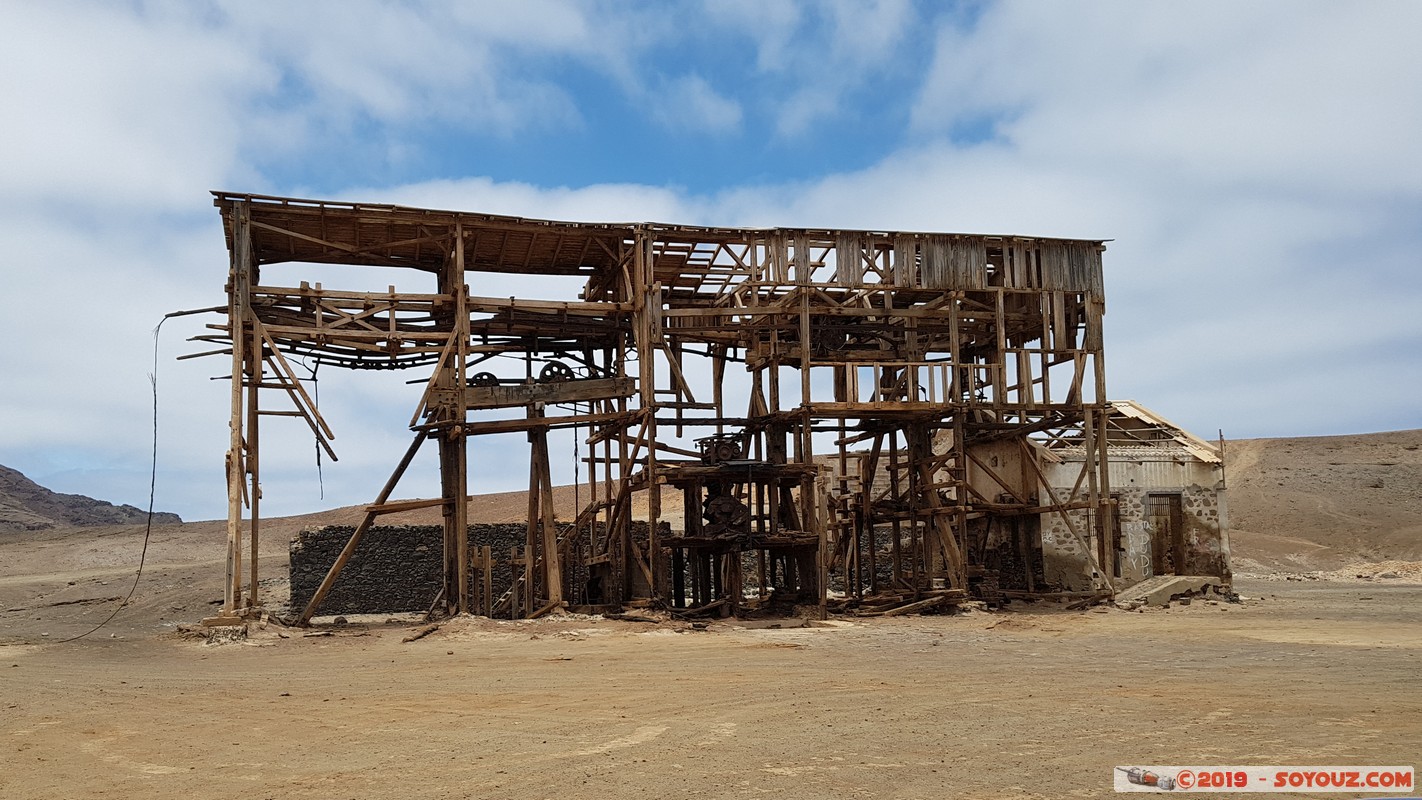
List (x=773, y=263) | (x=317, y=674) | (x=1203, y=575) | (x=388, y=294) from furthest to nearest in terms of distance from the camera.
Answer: (x=1203, y=575), (x=773, y=263), (x=388, y=294), (x=317, y=674)

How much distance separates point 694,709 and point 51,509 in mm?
76673

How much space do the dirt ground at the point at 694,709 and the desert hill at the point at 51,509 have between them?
57.7 metres

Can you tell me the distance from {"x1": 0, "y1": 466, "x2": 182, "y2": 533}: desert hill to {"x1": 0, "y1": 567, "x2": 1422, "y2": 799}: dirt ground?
2273 inches

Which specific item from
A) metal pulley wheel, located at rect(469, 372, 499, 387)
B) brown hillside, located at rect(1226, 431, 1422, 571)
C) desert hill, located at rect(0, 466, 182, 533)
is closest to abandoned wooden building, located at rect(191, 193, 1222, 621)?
metal pulley wheel, located at rect(469, 372, 499, 387)

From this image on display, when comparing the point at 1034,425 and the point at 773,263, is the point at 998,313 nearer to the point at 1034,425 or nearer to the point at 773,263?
the point at 1034,425

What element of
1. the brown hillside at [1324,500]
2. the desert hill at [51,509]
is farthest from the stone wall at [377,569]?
the desert hill at [51,509]

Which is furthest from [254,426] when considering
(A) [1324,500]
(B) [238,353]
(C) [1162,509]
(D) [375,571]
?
(A) [1324,500]

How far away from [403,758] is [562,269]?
18.7 metres

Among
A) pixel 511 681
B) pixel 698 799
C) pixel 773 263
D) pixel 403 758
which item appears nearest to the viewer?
pixel 698 799

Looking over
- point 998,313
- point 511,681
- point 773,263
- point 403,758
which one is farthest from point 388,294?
point 403,758

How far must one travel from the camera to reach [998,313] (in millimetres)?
27375

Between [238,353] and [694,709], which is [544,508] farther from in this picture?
[694,709]

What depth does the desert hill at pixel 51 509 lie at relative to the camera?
7200cm

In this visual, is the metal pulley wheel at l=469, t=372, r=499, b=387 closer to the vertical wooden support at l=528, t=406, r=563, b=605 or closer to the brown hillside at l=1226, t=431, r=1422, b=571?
the vertical wooden support at l=528, t=406, r=563, b=605
